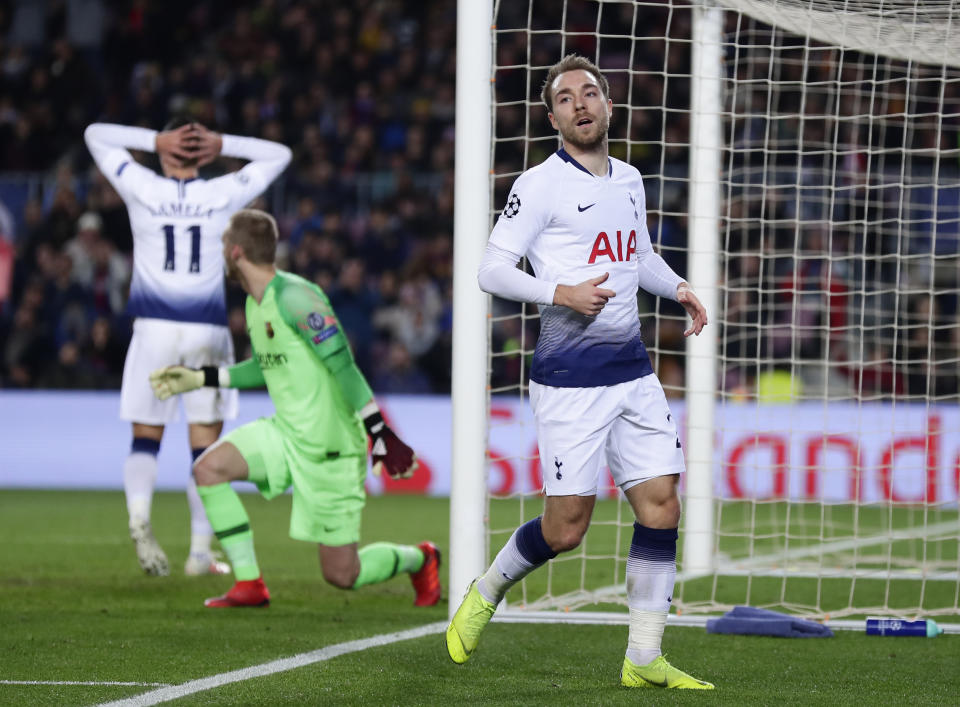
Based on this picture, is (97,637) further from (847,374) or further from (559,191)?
(847,374)

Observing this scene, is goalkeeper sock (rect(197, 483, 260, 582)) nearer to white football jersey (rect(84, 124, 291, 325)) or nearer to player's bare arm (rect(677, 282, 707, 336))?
white football jersey (rect(84, 124, 291, 325))

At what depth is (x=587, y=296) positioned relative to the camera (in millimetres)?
4348

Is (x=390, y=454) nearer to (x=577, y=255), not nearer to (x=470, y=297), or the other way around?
(x=470, y=297)

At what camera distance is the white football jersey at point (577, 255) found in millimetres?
4602

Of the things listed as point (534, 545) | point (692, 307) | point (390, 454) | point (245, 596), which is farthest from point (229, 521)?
point (692, 307)

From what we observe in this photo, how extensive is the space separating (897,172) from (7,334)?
9131mm

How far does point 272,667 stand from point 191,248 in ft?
11.1

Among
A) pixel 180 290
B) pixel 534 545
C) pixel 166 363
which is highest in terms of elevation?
pixel 180 290

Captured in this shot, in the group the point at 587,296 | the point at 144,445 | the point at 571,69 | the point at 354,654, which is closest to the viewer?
the point at 587,296

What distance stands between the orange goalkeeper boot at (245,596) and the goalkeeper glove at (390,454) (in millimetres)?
914

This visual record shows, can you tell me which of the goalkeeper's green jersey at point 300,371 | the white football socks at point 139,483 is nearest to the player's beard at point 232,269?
the goalkeeper's green jersey at point 300,371

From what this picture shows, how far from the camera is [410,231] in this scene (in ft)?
52.2

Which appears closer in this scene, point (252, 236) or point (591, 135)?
point (591, 135)

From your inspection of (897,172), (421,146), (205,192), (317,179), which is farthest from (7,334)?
(897,172)
